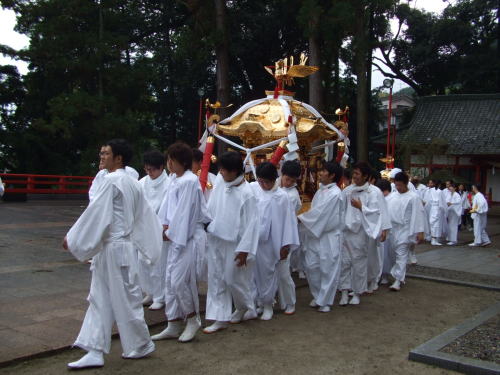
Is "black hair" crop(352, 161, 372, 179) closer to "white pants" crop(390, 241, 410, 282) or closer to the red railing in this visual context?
"white pants" crop(390, 241, 410, 282)

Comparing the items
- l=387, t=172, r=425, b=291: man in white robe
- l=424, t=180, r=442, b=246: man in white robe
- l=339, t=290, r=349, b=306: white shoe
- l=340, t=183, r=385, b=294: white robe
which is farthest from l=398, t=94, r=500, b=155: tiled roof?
l=339, t=290, r=349, b=306: white shoe

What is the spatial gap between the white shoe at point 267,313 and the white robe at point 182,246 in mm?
1152

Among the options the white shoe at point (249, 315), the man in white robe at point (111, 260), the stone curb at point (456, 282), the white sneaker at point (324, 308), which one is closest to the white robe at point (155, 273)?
the white shoe at point (249, 315)

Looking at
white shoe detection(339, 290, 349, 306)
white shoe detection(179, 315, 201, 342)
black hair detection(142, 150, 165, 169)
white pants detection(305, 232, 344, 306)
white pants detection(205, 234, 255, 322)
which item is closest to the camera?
white shoe detection(179, 315, 201, 342)

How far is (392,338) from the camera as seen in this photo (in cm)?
505

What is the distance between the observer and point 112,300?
3.97 meters

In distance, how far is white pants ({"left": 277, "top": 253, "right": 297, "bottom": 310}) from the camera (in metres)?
5.86

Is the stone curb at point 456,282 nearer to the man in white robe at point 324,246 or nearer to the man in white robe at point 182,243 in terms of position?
the man in white robe at point 324,246

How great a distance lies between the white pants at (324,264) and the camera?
238 inches

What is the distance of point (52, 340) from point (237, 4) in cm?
2068

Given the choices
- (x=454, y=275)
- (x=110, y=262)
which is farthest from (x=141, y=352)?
(x=454, y=275)

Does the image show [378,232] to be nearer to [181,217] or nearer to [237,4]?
[181,217]

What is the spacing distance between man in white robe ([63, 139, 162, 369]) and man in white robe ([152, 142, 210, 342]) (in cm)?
52

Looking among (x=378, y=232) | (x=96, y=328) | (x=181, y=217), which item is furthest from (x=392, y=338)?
(x=96, y=328)
